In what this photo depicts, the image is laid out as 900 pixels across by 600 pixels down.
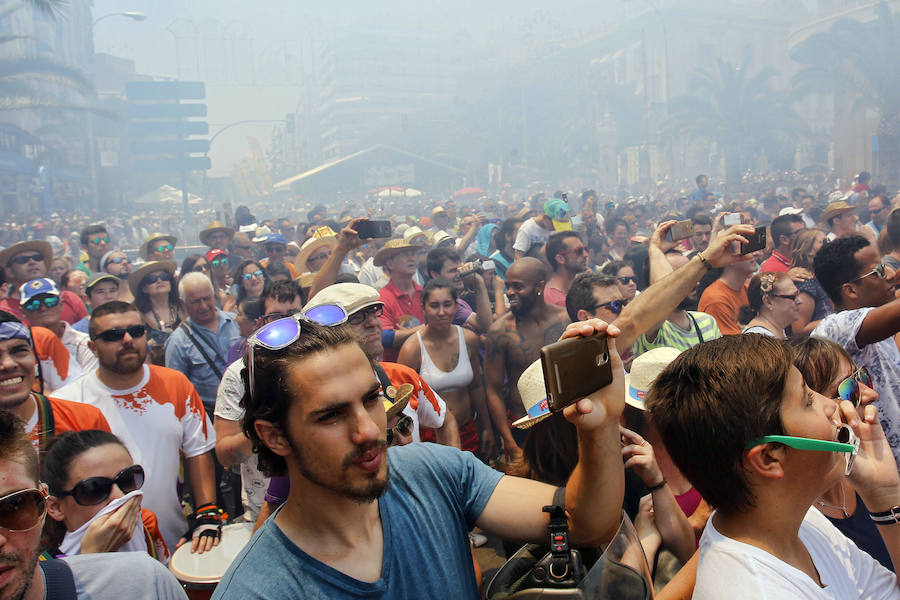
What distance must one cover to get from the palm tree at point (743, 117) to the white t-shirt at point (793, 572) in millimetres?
43740

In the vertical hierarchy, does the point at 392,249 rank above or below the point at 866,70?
below

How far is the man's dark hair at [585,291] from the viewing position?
4.03 metres

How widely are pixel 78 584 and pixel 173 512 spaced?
1.67m

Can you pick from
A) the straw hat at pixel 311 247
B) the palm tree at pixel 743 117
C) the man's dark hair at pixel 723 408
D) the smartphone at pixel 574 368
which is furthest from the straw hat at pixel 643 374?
the palm tree at pixel 743 117

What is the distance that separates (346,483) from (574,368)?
1.82 feet

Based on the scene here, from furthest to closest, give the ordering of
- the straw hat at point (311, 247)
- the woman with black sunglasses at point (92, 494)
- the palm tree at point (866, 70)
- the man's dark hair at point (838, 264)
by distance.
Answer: the palm tree at point (866, 70) < the straw hat at point (311, 247) < the man's dark hair at point (838, 264) < the woman with black sunglasses at point (92, 494)

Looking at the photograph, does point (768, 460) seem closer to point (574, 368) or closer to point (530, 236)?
point (574, 368)

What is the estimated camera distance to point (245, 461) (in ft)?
10.6

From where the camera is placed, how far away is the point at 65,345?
16.2 feet

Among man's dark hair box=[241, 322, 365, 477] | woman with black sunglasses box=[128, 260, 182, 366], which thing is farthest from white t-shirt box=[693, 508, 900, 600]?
woman with black sunglasses box=[128, 260, 182, 366]

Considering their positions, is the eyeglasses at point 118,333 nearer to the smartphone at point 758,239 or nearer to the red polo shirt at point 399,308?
the red polo shirt at point 399,308

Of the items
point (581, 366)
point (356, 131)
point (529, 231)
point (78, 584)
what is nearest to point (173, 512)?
point (78, 584)

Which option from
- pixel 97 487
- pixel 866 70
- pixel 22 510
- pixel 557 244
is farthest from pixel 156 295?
pixel 866 70

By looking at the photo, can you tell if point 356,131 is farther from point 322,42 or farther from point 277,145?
point 322,42
